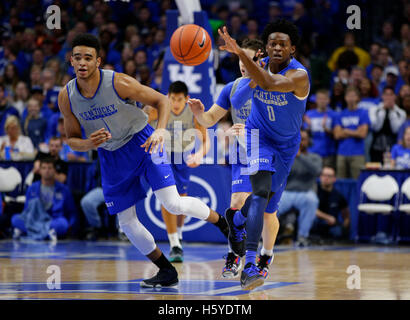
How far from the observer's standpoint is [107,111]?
236 inches

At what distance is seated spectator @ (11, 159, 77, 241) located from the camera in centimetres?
1120

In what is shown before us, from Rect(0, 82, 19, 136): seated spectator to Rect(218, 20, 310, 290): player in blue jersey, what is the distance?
8.28 m

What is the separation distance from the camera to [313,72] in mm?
13359

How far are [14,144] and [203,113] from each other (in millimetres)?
6771

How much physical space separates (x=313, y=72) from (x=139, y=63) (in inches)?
130

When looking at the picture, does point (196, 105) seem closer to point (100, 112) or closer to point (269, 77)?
point (100, 112)

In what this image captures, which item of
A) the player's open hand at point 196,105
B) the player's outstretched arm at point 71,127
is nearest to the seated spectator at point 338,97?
the player's open hand at point 196,105

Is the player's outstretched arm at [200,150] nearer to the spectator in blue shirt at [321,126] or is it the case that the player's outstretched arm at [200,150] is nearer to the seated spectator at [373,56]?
the spectator in blue shirt at [321,126]

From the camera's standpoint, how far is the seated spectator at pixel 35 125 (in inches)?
508

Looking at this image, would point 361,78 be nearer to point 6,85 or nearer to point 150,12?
point 150,12

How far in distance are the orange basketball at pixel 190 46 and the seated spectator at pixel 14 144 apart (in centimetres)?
544

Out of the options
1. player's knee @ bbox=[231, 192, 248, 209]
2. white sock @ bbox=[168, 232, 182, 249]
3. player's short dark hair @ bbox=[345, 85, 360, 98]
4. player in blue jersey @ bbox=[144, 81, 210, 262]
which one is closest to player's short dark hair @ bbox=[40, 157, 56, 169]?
player in blue jersey @ bbox=[144, 81, 210, 262]

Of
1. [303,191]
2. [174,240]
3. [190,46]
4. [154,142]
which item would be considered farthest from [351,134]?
[154,142]

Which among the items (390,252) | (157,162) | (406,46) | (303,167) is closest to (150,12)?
(406,46)
